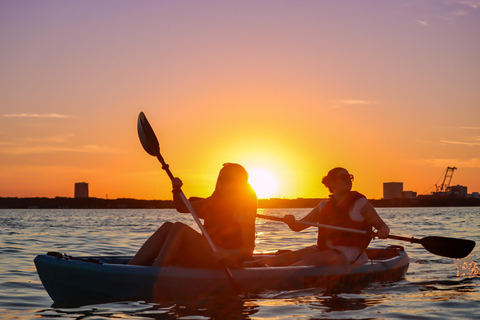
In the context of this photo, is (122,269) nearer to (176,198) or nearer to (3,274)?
(176,198)

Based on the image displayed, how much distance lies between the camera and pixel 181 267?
6.53m

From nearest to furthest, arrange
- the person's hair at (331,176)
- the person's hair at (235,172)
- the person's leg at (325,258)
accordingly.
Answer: the person's hair at (235,172)
the person's hair at (331,176)
the person's leg at (325,258)

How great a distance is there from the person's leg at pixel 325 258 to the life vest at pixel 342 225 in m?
0.17

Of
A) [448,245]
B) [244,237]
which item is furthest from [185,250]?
[448,245]

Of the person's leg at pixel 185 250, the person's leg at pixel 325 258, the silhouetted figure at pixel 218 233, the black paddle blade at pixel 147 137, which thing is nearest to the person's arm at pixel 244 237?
the silhouetted figure at pixel 218 233

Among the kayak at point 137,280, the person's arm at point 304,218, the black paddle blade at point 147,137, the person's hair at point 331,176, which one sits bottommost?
the kayak at point 137,280

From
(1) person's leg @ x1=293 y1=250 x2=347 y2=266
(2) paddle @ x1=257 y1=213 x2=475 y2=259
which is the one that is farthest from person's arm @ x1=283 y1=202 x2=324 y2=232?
(2) paddle @ x1=257 y1=213 x2=475 y2=259

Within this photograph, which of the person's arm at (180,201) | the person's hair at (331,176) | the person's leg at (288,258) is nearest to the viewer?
the person's arm at (180,201)

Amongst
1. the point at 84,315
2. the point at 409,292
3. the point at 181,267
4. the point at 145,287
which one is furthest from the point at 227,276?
the point at 409,292

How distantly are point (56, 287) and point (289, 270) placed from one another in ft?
9.32

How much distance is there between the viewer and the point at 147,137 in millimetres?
7871

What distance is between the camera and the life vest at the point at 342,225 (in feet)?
24.6

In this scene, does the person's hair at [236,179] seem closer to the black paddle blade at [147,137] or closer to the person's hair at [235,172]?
the person's hair at [235,172]

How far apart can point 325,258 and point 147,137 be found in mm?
3008
